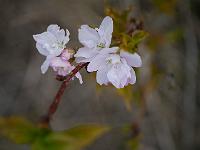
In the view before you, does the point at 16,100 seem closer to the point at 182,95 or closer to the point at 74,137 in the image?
the point at 74,137

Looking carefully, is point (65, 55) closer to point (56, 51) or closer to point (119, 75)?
point (56, 51)

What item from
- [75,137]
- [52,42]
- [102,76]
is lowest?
[75,137]

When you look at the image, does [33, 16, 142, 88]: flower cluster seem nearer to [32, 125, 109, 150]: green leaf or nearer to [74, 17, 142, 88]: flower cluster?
[74, 17, 142, 88]: flower cluster

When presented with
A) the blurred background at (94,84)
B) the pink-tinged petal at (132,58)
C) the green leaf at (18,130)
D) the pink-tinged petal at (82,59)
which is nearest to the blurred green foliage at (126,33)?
the pink-tinged petal at (132,58)

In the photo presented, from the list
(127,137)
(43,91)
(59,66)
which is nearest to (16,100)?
(43,91)

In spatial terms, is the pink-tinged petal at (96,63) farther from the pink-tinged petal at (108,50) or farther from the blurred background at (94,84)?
the blurred background at (94,84)

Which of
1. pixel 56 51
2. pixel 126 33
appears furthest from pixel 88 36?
pixel 126 33
